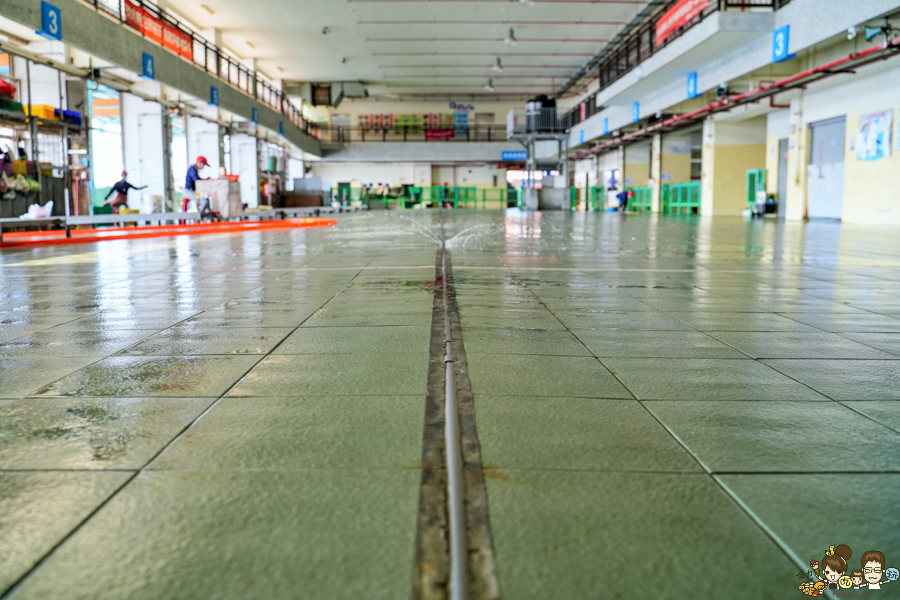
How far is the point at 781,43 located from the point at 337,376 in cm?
1780

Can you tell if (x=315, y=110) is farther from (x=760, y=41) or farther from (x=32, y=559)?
(x=32, y=559)

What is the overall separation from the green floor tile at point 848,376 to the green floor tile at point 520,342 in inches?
32.5

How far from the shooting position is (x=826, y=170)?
20547 millimetres

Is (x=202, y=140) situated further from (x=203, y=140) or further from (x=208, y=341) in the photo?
(x=208, y=341)

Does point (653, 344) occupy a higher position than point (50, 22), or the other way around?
point (50, 22)

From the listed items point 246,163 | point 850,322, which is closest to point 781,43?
point 850,322

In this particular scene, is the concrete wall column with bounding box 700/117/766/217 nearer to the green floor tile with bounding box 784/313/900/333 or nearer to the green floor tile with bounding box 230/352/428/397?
the green floor tile with bounding box 784/313/900/333

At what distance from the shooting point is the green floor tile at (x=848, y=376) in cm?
237

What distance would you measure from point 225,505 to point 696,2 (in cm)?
2076

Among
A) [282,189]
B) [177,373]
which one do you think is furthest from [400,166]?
[177,373]

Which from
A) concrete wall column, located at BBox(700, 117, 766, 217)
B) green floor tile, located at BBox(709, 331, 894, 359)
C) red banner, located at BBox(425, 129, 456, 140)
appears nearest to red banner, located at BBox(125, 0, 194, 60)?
green floor tile, located at BBox(709, 331, 894, 359)

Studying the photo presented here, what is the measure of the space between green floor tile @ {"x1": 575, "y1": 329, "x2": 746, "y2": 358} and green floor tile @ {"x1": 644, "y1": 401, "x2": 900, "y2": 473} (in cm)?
75

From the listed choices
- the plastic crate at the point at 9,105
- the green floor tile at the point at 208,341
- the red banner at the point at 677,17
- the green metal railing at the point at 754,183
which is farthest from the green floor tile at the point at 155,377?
the green metal railing at the point at 754,183

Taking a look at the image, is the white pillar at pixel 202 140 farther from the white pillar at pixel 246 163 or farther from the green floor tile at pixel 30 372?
the green floor tile at pixel 30 372
